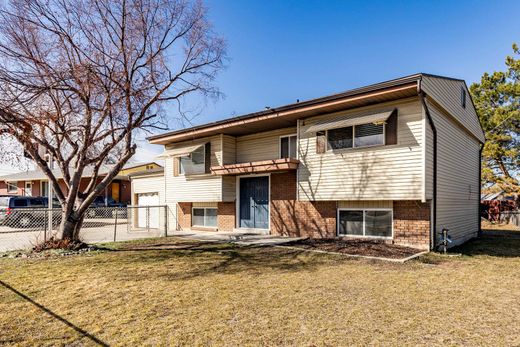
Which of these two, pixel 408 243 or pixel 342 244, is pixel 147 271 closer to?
pixel 342 244

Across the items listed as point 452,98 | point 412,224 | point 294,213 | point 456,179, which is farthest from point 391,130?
point 294,213

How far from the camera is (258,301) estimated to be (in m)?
5.00

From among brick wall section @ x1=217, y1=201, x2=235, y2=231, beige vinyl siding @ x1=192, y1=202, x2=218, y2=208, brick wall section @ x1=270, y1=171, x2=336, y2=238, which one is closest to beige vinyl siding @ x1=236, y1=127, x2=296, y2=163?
brick wall section @ x1=270, y1=171, x2=336, y2=238

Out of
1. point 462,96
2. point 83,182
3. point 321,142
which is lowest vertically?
point 83,182

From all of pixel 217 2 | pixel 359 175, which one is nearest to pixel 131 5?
pixel 217 2

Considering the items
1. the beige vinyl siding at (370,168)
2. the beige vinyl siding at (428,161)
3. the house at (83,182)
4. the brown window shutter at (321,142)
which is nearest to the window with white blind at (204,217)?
the beige vinyl siding at (370,168)

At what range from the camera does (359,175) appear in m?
10.3

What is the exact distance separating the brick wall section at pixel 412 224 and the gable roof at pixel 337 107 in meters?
3.30

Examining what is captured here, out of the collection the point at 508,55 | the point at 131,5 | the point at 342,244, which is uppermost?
the point at 508,55

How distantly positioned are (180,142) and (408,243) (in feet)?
36.8

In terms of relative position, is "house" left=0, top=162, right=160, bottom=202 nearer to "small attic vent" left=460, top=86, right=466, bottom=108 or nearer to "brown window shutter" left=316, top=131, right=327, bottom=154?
"brown window shutter" left=316, top=131, right=327, bottom=154

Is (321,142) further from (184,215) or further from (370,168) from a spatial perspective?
(184,215)

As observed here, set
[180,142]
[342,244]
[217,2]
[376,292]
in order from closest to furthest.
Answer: [376,292], [342,244], [217,2], [180,142]

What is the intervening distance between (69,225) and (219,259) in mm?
4778
